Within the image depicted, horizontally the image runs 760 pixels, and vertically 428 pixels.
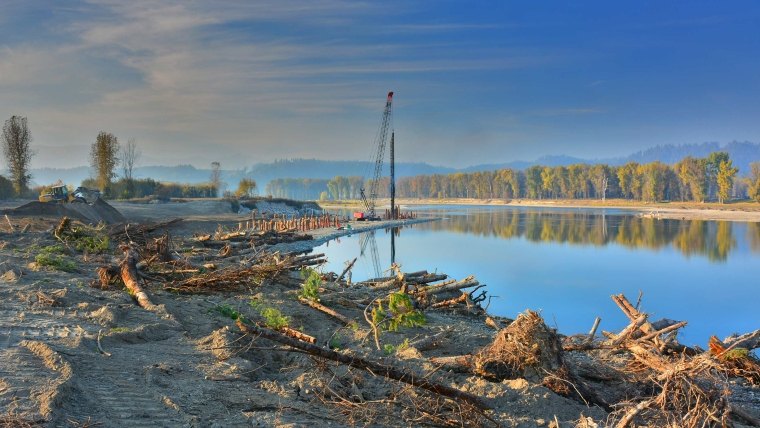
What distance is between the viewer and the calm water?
20453 mm

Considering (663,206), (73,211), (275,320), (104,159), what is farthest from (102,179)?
(663,206)

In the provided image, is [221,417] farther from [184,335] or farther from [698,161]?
[698,161]

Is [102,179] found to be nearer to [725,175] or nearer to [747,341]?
[747,341]

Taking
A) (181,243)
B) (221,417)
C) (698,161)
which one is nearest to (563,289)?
(181,243)

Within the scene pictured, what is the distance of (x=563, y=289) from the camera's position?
2548cm

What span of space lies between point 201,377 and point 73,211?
2758cm

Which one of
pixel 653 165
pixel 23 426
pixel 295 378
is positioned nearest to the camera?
pixel 23 426

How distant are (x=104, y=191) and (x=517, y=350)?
208ft

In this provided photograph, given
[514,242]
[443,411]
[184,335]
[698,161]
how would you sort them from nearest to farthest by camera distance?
1. [443,411]
2. [184,335]
3. [514,242]
4. [698,161]

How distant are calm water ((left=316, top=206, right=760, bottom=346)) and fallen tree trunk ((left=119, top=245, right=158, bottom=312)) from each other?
8.40 meters

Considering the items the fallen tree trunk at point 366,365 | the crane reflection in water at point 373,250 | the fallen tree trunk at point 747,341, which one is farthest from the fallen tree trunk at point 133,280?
the crane reflection in water at point 373,250

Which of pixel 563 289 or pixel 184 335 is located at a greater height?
pixel 184 335

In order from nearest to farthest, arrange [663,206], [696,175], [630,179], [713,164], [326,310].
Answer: [326,310] < [663,206] < [696,175] < [713,164] < [630,179]

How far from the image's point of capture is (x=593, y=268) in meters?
33.0
